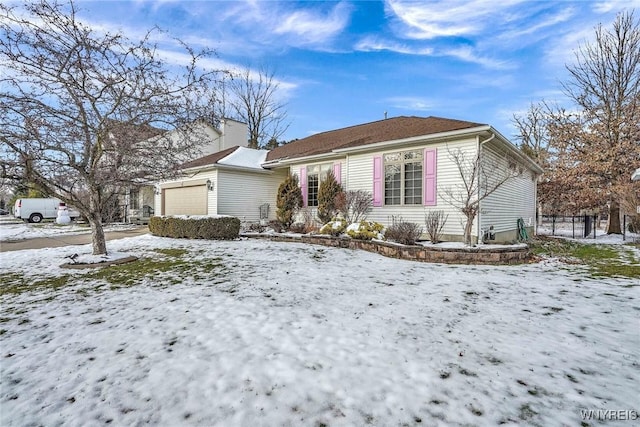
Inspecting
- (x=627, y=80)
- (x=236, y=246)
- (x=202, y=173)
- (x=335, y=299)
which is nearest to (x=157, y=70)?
(x=236, y=246)

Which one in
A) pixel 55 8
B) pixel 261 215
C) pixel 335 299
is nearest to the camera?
pixel 335 299

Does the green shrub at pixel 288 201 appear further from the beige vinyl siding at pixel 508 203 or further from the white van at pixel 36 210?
the white van at pixel 36 210

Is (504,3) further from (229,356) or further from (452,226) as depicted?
(229,356)

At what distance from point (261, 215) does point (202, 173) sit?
3.27 meters

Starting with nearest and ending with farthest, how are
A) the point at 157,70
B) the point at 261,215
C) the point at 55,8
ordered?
the point at 55,8 → the point at 157,70 → the point at 261,215

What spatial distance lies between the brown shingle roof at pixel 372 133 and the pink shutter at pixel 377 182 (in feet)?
2.24

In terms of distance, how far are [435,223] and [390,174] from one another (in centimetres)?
271

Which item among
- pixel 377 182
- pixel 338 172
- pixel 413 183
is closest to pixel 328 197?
pixel 338 172

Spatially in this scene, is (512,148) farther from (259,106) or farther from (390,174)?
(259,106)

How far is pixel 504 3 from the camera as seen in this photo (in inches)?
327

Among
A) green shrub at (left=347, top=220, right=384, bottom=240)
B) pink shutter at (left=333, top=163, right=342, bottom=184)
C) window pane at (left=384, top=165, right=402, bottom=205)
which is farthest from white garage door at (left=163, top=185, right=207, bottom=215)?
window pane at (left=384, top=165, right=402, bottom=205)

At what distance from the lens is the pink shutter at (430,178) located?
9.29m

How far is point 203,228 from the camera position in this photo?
1073 cm

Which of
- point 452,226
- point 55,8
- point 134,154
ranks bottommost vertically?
point 452,226
